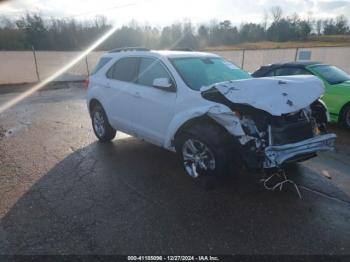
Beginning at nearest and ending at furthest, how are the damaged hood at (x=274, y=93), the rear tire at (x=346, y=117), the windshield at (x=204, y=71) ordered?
the damaged hood at (x=274, y=93), the windshield at (x=204, y=71), the rear tire at (x=346, y=117)

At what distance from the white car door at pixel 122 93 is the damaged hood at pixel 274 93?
64.0 inches

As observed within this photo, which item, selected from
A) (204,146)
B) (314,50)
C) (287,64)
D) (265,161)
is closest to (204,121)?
(204,146)

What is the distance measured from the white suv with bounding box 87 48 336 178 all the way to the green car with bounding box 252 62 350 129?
8.85 ft

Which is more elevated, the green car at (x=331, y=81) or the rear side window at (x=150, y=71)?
the rear side window at (x=150, y=71)

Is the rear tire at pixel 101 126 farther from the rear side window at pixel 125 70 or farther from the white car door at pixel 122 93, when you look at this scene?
the rear side window at pixel 125 70

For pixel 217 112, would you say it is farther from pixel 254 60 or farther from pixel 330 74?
pixel 254 60

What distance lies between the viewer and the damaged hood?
12.2 feet

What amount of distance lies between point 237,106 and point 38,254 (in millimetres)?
2653

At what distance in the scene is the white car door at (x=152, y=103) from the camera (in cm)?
466

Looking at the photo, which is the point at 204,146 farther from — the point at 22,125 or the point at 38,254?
the point at 22,125

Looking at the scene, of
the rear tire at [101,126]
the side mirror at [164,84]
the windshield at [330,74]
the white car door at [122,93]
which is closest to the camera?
the side mirror at [164,84]

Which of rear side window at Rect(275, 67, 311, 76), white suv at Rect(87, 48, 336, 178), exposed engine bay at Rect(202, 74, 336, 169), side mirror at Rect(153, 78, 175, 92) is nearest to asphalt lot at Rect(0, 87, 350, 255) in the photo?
white suv at Rect(87, 48, 336, 178)

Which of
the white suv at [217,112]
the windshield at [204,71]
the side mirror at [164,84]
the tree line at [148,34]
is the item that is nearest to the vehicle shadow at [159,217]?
the white suv at [217,112]

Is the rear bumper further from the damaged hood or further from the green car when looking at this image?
the green car
